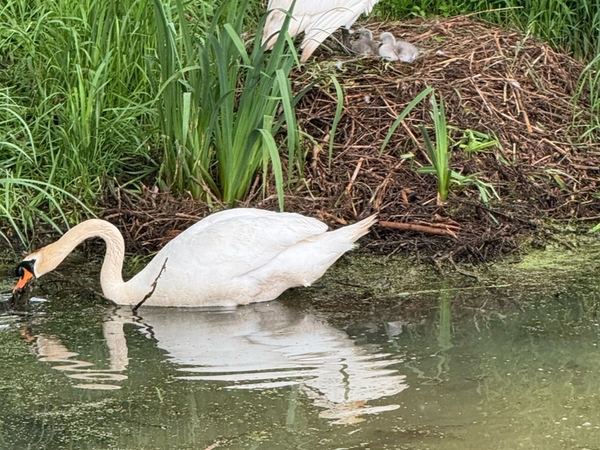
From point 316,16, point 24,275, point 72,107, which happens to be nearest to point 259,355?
point 24,275

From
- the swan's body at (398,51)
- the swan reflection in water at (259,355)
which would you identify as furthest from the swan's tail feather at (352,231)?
the swan's body at (398,51)

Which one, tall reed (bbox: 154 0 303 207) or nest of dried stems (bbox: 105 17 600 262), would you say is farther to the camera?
nest of dried stems (bbox: 105 17 600 262)

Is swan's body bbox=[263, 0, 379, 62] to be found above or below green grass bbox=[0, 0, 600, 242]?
above

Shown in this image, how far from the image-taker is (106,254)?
588cm

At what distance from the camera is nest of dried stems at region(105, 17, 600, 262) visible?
259 inches

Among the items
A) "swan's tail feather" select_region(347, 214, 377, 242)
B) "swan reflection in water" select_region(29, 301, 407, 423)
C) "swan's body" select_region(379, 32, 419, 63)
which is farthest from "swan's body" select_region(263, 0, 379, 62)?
"swan reflection in water" select_region(29, 301, 407, 423)

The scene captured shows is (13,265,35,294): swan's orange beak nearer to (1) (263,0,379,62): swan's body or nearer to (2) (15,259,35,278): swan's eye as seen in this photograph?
(2) (15,259,35,278): swan's eye

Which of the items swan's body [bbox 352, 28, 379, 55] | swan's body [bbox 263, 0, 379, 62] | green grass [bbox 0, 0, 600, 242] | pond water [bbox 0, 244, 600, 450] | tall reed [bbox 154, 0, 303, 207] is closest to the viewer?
pond water [bbox 0, 244, 600, 450]

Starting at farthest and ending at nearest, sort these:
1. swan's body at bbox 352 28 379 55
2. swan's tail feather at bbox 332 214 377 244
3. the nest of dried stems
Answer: swan's body at bbox 352 28 379 55 < the nest of dried stems < swan's tail feather at bbox 332 214 377 244

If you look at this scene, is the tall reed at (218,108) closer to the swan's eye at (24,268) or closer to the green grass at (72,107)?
the green grass at (72,107)

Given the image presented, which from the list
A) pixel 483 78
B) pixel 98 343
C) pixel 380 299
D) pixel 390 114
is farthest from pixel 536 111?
pixel 98 343

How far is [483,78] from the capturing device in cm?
797

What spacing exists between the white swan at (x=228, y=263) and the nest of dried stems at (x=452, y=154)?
671 mm

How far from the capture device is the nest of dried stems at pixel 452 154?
21.6 ft
